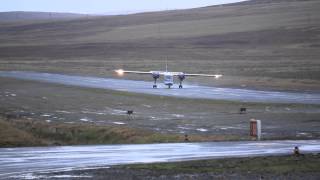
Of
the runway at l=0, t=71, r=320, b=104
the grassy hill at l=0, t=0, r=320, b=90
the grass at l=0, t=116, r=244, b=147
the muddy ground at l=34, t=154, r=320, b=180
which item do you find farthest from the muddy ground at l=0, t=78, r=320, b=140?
the grassy hill at l=0, t=0, r=320, b=90

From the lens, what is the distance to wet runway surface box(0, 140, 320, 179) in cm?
2448

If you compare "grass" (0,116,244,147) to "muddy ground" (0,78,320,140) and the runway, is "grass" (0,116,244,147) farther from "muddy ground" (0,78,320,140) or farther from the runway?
the runway

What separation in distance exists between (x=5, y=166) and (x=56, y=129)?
54.4ft

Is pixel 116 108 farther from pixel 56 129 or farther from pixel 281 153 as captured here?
pixel 281 153

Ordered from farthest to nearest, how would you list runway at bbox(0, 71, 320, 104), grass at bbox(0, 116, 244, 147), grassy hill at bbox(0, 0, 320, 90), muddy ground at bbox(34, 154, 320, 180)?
grassy hill at bbox(0, 0, 320, 90), runway at bbox(0, 71, 320, 104), grass at bbox(0, 116, 244, 147), muddy ground at bbox(34, 154, 320, 180)

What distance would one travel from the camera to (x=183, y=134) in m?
37.1

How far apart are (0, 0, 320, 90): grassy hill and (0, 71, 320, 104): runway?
247 inches

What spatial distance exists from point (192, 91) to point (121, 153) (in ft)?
134

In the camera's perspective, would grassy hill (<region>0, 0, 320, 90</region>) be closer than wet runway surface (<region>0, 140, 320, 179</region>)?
No

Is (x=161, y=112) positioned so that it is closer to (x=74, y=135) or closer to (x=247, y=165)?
(x=74, y=135)

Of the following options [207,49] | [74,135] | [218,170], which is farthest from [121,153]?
[207,49]

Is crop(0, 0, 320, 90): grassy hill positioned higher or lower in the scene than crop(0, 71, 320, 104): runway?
higher

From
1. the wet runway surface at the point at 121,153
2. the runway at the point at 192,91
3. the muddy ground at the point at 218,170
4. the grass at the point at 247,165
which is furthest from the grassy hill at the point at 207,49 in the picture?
the muddy ground at the point at 218,170

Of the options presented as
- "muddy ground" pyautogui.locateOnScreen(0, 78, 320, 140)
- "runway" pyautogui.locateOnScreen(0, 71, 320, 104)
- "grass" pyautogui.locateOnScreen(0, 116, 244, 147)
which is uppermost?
"runway" pyautogui.locateOnScreen(0, 71, 320, 104)
